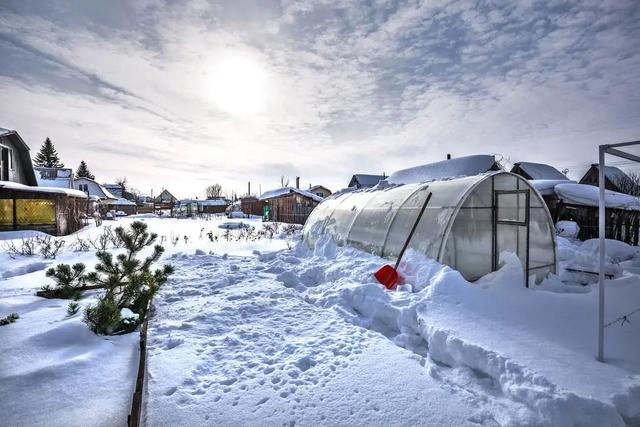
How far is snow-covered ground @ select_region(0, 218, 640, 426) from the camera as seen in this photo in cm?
276

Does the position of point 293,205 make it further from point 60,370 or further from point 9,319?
point 60,370

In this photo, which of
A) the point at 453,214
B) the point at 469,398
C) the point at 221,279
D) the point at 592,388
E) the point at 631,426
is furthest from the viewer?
the point at 221,279

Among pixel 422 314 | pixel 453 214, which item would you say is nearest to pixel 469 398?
pixel 422 314

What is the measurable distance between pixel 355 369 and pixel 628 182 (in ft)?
115

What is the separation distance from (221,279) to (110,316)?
330 cm

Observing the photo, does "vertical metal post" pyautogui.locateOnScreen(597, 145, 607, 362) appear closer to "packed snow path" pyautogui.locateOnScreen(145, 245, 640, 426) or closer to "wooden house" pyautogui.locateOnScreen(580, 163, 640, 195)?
"packed snow path" pyautogui.locateOnScreen(145, 245, 640, 426)

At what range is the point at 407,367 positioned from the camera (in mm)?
3535

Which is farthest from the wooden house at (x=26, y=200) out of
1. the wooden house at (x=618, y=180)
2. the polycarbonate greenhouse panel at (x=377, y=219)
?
the wooden house at (x=618, y=180)

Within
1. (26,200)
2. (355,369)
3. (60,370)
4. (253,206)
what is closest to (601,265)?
(355,369)

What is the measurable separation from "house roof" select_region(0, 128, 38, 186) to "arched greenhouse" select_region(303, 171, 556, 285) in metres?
23.1

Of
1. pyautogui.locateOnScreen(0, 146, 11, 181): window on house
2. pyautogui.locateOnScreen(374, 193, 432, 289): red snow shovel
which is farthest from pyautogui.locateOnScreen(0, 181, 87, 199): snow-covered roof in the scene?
pyautogui.locateOnScreen(374, 193, 432, 289): red snow shovel

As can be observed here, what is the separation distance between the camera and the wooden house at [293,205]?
90.5 feet

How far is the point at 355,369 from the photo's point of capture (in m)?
3.53

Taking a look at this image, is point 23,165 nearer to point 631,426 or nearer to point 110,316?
point 110,316
